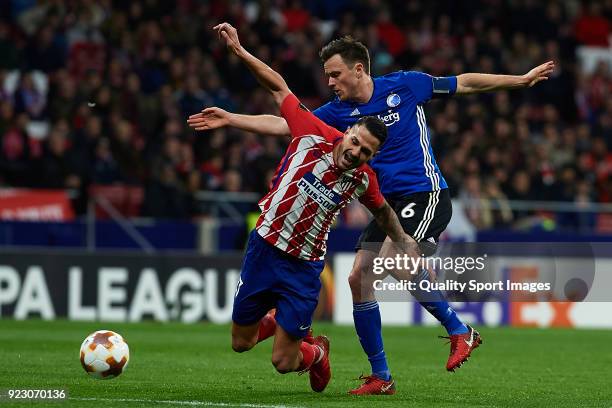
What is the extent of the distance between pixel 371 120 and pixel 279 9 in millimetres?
16066

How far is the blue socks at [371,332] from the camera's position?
341 inches

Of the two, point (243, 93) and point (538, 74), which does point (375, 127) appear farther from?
point (243, 93)

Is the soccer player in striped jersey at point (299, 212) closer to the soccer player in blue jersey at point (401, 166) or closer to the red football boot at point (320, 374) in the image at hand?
the red football boot at point (320, 374)

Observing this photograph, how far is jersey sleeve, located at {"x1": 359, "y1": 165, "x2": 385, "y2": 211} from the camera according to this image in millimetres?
7871

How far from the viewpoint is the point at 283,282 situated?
26.5 feet

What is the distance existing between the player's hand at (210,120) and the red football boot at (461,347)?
7.49ft

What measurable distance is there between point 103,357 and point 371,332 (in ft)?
5.88

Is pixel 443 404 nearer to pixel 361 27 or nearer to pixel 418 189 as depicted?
pixel 418 189

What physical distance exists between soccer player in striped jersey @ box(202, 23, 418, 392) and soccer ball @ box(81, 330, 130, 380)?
795 millimetres

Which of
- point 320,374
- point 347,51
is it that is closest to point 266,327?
point 320,374

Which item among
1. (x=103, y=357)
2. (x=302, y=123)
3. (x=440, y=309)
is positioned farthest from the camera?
(x=440, y=309)

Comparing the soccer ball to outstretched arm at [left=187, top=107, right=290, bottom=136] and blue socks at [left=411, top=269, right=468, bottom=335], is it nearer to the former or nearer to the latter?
outstretched arm at [left=187, top=107, right=290, bottom=136]

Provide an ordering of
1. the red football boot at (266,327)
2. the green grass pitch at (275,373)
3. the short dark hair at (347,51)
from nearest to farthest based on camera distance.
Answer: the green grass pitch at (275,373)
the short dark hair at (347,51)
the red football boot at (266,327)

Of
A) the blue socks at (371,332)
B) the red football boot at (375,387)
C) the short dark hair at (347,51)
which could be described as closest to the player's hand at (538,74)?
the short dark hair at (347,51)
